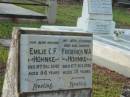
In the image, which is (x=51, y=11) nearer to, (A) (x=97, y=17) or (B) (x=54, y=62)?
(A) (x=97, y=17)

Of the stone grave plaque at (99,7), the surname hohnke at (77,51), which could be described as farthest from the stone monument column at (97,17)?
the surname hohnke at (77,51)

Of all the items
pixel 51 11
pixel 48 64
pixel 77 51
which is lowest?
pixel 48 64

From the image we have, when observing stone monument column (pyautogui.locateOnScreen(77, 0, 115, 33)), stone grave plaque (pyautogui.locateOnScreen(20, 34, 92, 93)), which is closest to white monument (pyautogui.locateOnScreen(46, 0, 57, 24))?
stone monument column (pyautogui.locateOnScreen(77, 0, 115, 33))

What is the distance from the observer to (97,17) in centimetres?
1248

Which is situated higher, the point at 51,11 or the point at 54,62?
the point at 51,11

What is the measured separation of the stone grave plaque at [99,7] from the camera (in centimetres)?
1245

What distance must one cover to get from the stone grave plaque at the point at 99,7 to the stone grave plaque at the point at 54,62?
23.5 feet

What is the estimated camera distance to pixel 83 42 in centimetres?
526

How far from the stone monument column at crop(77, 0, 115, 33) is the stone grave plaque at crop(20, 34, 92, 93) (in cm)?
705

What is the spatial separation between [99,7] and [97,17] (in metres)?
0.27

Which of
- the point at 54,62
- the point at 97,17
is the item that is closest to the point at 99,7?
the point at 97,17

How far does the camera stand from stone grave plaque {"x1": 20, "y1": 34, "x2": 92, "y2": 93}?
4773 mm

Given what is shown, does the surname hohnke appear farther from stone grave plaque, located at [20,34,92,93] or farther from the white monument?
the white monument

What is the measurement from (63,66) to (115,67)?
16.4ft
